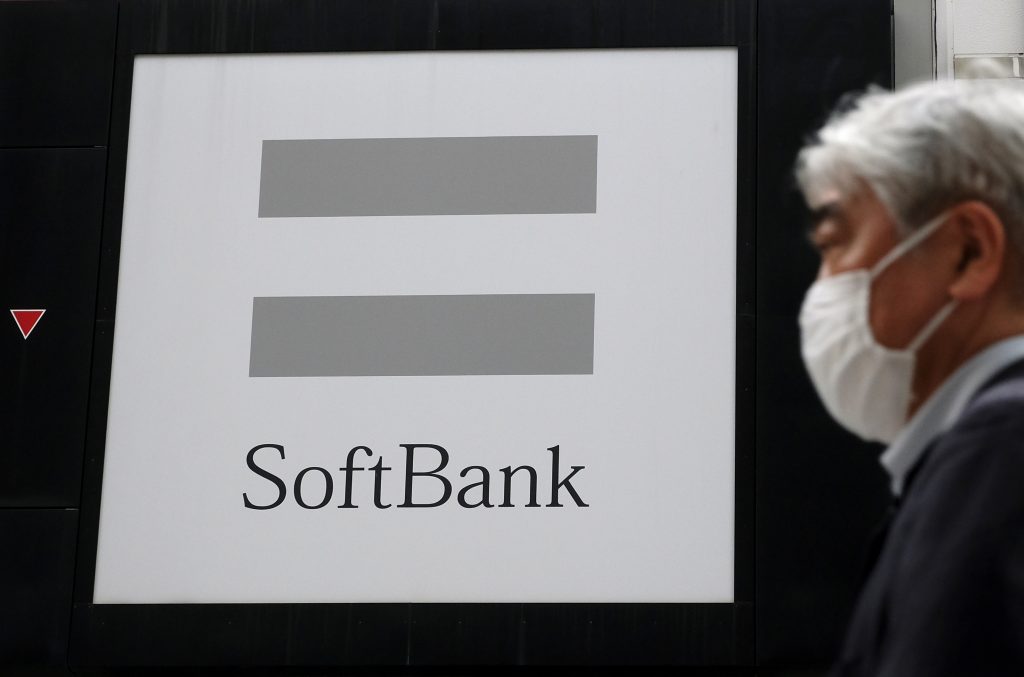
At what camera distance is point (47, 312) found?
26.4 feet

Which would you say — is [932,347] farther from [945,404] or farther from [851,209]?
[851,209]

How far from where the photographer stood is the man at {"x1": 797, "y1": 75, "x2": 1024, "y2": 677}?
61.3 inches

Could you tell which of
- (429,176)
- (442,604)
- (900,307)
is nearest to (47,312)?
(429,176)

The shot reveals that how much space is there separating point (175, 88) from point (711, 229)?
293 centimetres

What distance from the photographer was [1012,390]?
169 centimetres

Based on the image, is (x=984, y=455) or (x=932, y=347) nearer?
(x=984, y=455)

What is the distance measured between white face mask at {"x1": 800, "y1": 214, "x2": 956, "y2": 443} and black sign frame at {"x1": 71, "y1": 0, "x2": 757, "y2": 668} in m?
5.27

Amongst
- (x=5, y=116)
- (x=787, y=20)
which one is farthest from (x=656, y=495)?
(x=5, y=116)

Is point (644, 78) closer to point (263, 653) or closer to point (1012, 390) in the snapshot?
point (263, 653)

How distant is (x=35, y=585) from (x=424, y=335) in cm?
227

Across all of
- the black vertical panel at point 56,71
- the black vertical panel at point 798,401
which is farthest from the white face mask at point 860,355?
the black vertical panel at point 56,71

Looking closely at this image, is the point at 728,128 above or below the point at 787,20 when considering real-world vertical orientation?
below

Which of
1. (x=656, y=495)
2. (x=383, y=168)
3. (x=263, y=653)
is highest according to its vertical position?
(x=383, y=168)

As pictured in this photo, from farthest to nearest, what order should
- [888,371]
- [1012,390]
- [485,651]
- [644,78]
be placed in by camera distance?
[644,78] < [485,651] < [888,371] < [1012,390]
